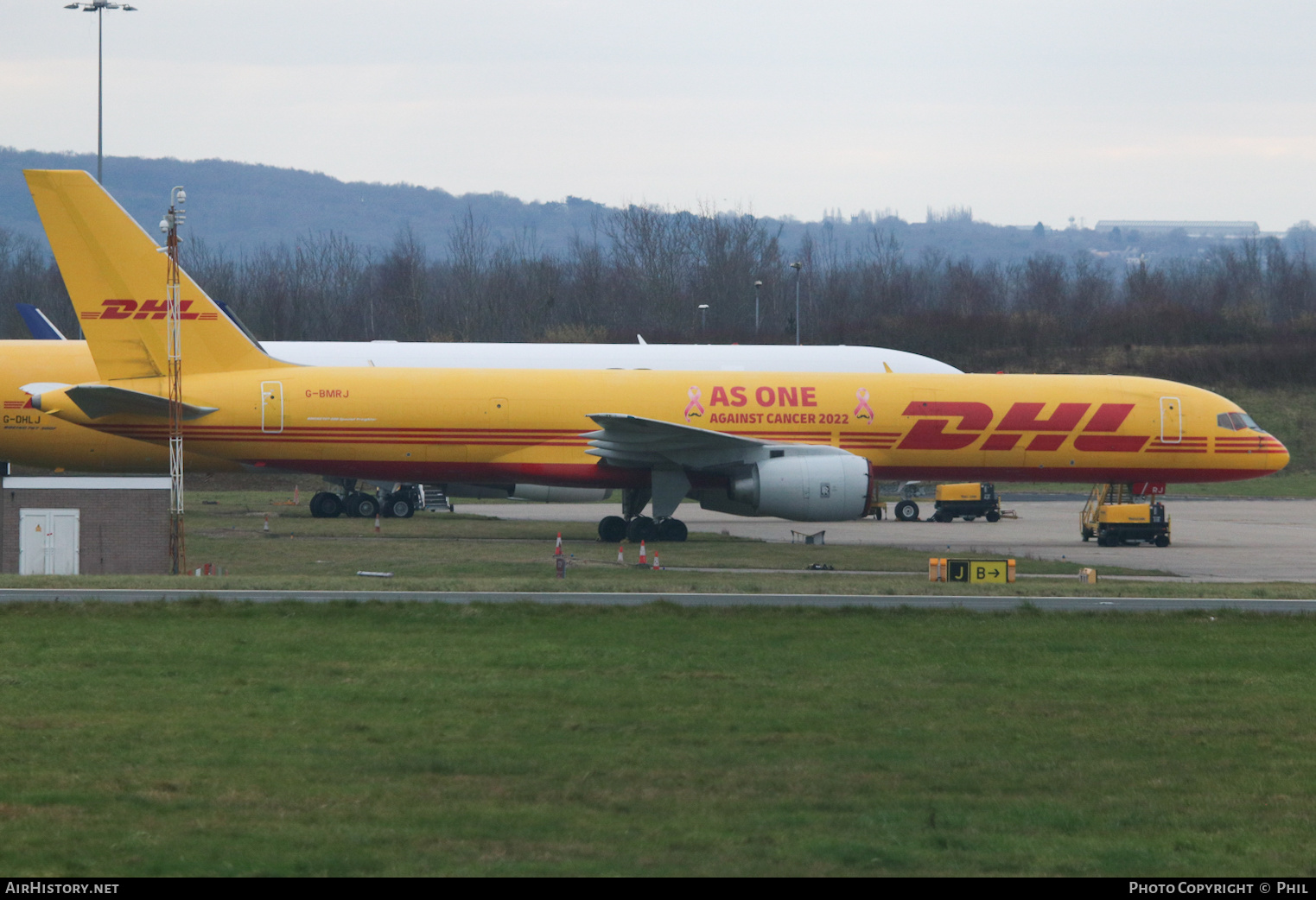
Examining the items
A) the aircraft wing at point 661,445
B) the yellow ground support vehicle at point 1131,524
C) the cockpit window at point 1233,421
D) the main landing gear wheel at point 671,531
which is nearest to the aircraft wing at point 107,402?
the aircraft wing at point 661,445

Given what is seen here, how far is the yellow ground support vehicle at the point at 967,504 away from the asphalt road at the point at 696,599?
22463mm

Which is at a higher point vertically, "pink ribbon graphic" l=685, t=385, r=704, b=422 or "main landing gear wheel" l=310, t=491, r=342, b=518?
"pink ribbon graphic" l=685, t=385, r=704, b=422

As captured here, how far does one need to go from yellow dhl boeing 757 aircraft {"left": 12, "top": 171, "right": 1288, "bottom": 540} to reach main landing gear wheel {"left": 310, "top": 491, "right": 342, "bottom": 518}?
8558mm

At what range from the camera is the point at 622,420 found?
30391 millimetres

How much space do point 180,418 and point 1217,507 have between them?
37.2 m

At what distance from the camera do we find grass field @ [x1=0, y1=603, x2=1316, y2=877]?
345 inches

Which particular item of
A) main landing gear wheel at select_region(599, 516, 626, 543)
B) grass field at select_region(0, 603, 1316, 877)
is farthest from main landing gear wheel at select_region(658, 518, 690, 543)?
grass field at select_region(0, 603, 1316, 877)

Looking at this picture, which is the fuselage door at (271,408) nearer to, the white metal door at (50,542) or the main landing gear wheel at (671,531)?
the white metal door at (50,542)

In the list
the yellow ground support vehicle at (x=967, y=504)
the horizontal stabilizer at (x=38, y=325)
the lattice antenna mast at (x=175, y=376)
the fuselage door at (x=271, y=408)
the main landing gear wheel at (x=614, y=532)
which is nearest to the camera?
the lattice antenna mast at (x=175, y=376)

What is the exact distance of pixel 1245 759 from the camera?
1159 cm

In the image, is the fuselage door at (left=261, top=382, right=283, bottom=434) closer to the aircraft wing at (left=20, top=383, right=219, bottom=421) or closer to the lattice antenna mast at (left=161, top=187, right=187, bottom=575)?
the aircraft wing at (left=20, top=383, right=219, bottom=421)

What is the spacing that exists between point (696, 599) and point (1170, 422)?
17356 mm

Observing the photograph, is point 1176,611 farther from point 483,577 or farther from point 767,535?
point 767,535

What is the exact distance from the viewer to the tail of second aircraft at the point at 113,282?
30.3m
